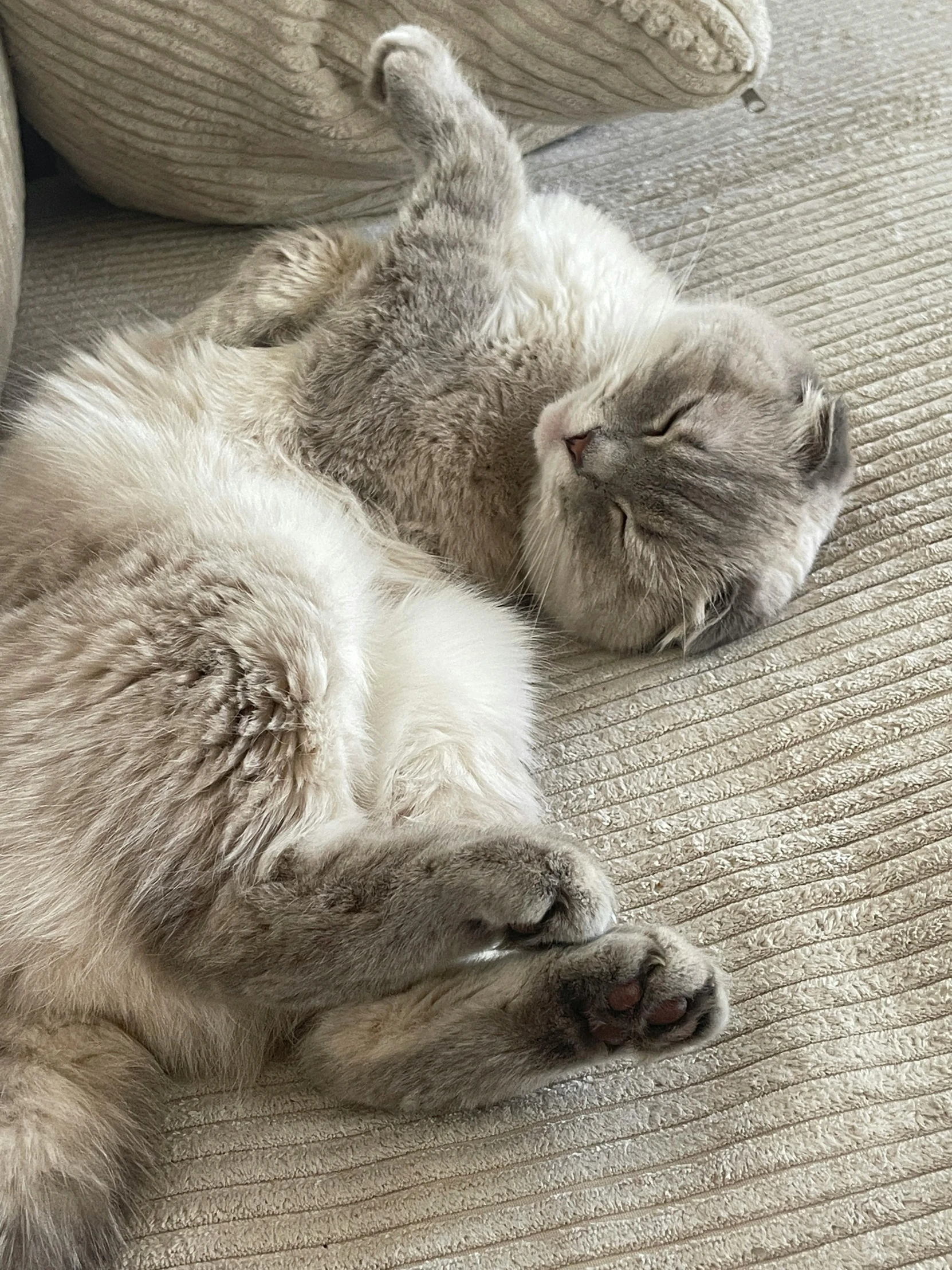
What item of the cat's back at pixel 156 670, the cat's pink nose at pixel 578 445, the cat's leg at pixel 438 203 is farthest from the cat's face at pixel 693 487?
the cat's back at pixel 156 670

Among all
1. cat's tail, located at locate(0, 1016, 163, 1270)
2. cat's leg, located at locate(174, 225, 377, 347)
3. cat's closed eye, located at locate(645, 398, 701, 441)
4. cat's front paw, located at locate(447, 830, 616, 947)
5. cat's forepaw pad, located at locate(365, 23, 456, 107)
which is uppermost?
cat's forepaw pad, located at locate(365, 23, 456, 107)

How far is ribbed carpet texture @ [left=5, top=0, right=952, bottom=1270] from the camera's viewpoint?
94cm

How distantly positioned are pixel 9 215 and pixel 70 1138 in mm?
1330

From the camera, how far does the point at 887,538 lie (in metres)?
1.40

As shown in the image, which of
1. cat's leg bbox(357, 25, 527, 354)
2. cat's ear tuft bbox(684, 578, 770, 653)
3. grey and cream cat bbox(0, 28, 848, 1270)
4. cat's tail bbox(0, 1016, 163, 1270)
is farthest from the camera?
cat's leg bbox(357, 25, 527, 354)

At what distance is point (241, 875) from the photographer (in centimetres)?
108

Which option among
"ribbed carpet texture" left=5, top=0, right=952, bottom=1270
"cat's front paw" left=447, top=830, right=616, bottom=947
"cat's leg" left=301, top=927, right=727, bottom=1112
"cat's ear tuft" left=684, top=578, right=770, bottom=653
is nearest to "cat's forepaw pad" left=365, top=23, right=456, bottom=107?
"ribbed carpet texture" left=5, top=0, right=952, bottom=1270

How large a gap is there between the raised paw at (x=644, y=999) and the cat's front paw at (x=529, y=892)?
0.16 feet

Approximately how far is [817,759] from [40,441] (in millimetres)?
1122

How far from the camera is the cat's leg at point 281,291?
1.56m

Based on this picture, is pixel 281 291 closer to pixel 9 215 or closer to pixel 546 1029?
pixel 9 215

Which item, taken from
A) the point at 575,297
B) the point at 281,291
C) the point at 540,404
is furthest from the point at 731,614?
the point at 281,291

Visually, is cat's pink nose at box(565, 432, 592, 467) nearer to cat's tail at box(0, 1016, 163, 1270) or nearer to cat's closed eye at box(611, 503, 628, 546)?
cat's closed eye at box(611, 503, 628, 546)

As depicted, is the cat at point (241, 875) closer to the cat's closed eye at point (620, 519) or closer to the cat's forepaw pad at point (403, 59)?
the cat's closed eye at point (620, 519)
